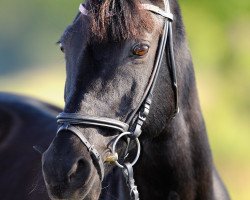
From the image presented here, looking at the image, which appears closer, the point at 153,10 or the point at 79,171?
the point at 79,171

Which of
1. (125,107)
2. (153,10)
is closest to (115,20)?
(153,10)

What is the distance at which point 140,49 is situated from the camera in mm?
3443

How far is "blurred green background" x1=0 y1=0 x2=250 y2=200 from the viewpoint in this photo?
12695 millimetres

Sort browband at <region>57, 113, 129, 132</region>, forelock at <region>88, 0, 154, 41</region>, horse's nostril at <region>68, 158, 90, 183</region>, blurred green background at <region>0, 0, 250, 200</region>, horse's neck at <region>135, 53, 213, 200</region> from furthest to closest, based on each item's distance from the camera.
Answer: blurred green background at <region>0, 0, 250, 200</region>, horse's neck at <region>135, 53, 213, 200</region>, forelock at <region>88, 0, 154, 41</region>, browband at <region>57, 113, 129, 132</region>, horse's nostril at <region>68, 158, 90, 183</region>

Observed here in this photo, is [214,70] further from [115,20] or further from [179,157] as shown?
[115,20]

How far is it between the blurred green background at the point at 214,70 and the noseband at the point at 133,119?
6.15m

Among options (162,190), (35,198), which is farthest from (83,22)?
(35,198)

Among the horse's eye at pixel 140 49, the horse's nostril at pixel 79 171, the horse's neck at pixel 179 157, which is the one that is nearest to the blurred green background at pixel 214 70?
the horse's neck at pixel 179 157

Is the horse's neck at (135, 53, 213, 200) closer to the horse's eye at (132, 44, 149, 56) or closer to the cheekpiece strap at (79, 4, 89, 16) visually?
the horse's eye at (132, 44, 149, 56)

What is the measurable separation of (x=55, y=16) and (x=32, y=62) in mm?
2089

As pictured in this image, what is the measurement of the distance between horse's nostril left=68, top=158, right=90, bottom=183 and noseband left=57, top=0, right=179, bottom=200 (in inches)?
2.7

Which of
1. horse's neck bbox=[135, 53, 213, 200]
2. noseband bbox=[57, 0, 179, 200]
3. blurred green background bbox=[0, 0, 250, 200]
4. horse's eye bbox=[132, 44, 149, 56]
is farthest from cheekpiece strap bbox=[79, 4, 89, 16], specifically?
blurred green background bbox=[0, 0, 250, 200]

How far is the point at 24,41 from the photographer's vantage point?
22.6 metres

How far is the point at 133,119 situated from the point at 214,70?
12394mm
